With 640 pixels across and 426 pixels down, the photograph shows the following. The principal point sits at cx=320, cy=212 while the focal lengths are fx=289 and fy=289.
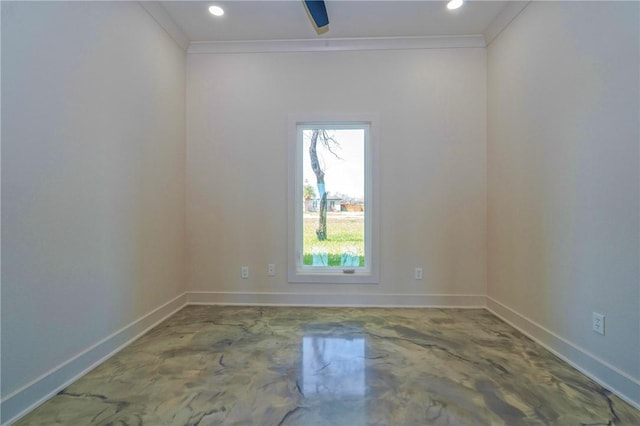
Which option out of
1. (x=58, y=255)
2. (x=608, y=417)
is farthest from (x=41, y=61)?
(x=608, y=417)

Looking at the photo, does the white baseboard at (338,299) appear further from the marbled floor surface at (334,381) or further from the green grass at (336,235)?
the marbled floor surface at (334,381)

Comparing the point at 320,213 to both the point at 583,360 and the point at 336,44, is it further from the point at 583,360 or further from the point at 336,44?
the point at 583,360

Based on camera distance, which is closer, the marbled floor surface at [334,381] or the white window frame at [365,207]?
the marbled floor surface at [334,381]

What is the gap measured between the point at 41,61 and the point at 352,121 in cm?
250

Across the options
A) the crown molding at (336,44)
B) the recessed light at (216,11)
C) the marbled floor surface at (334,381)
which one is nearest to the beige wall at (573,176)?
the marbled floor surface at (334,381)

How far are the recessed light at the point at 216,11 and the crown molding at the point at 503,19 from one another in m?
2.65

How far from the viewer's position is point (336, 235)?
3.37 meters

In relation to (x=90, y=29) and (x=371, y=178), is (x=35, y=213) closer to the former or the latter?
(x=90, y=29)

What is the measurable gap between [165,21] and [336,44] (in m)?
1.72

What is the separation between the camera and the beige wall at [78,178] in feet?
4.89

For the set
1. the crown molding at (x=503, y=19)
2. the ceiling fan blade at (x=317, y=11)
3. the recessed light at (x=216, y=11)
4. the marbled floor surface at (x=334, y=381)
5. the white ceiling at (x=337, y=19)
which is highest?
the white ceiling at (x=337, y=19)

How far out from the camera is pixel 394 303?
319cm

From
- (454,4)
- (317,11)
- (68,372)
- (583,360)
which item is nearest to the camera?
(68,372)

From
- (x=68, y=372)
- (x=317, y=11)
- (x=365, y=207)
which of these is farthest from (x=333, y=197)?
(x=68, y=372)
